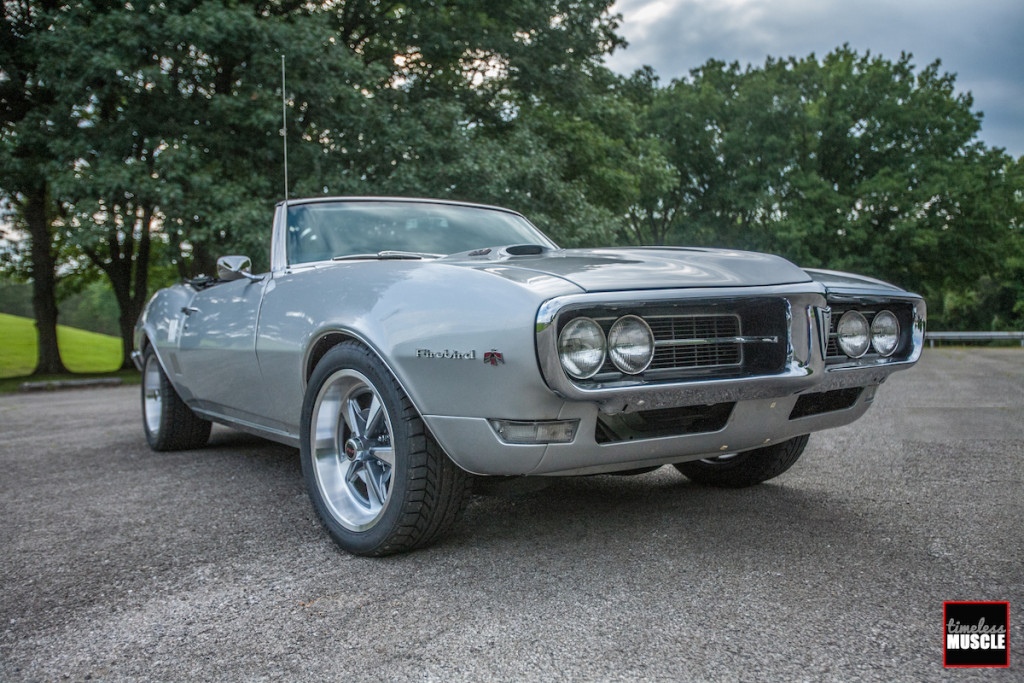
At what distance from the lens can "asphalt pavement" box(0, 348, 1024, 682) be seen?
1.90 metres

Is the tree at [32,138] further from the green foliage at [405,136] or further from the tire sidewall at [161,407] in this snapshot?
the tire sidewall at [161,407]

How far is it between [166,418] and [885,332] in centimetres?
400

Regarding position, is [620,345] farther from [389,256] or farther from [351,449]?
[389,256]

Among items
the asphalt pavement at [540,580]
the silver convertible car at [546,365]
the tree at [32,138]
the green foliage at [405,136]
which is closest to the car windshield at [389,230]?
the silver convertible car at [546,365]

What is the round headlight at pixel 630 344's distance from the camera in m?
2.29

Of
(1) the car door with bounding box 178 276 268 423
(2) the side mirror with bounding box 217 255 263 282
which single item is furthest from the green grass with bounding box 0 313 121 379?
(2) the side mirror with bounding box 217 255 263 282

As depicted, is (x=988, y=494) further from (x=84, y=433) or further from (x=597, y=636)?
(x=84, y=433)

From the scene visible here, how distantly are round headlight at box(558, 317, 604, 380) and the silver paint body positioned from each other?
62mm

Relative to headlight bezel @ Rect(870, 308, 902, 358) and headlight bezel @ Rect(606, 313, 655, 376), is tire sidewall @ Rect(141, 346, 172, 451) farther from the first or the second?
headlight bezel @ Rect(870, 308, 902, 358)

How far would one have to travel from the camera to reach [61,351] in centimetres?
3500

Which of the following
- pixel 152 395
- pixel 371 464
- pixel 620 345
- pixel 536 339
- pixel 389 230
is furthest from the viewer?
pixel 152 395

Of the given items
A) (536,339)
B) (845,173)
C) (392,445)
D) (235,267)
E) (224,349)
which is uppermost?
(845,173)

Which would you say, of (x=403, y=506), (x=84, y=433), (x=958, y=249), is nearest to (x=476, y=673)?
(x=403, y=506)

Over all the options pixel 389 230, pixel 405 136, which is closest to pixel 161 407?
pixel 389 230
